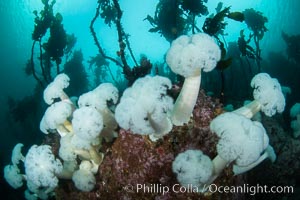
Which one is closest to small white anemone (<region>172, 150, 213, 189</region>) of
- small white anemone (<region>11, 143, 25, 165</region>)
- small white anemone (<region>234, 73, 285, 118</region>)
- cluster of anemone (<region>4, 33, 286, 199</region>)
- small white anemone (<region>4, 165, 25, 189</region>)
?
cluster of anemone (<region>4, 33, 286, 199</region>)

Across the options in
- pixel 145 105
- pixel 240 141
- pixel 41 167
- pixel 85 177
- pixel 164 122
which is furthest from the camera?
pixel 85 177

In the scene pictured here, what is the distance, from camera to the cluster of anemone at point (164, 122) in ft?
10.2

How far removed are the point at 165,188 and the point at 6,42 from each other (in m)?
74.7

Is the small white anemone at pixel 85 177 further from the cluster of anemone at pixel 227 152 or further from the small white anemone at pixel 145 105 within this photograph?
the cluster of anemone at pixel 227 152

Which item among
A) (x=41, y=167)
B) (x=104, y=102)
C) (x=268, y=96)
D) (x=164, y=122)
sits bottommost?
(x=41, y=167)

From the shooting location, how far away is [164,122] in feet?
12.1

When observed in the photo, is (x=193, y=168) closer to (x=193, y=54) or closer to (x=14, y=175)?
(x=193, y=54)

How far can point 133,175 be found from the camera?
386 centimetres

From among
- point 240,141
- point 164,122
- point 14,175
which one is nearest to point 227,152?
point 240,141

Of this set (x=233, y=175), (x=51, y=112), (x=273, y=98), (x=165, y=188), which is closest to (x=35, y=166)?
(x=51, y=112)

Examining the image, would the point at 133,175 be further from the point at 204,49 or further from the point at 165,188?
the point at 204,49

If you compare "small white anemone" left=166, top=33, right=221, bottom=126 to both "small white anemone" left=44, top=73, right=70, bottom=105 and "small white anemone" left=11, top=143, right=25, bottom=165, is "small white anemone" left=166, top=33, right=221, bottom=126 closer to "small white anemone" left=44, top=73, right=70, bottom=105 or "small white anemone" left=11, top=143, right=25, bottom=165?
"small white anemone" left=44, top=73, right=70, bottom=105

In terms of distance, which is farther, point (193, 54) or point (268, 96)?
point (268, 96)

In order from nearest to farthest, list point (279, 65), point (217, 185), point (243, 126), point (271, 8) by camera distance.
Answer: point (243, 126), point (217, 185), point (279, 65), point (271, 8)
